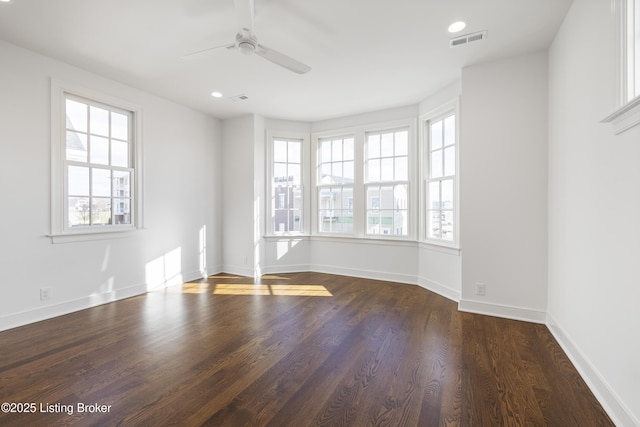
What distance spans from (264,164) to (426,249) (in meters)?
3.12

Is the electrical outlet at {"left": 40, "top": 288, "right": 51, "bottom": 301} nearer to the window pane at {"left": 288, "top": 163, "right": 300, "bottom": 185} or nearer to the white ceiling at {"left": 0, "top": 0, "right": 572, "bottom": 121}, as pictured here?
the white ceiling at {"left": 0, "top": 0, "right": 572, "bottom": 121}

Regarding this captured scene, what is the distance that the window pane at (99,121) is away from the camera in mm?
3645

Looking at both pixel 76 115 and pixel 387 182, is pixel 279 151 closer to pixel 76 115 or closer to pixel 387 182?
pixel 387 182

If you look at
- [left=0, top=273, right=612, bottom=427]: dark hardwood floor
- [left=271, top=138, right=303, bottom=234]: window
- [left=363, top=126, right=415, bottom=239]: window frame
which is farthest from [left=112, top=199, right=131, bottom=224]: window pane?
[left=363, top=126, right=415, bottom=239]: window frame

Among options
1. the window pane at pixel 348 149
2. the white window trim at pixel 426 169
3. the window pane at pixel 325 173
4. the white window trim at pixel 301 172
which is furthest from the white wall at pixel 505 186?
the white window trim at pixel 301 172

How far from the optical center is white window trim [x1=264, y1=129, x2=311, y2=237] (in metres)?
5.37

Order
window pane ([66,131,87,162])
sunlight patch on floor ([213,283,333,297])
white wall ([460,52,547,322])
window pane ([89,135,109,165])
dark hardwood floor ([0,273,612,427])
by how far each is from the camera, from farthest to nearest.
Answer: sunlight patch on floor ([213,283,333,297])
window pane ([89,135,109,165])
window pane ([66,131,87,162])
white wall ([460,52,547,322])
dark hardwood floor ([0,273,612,427])

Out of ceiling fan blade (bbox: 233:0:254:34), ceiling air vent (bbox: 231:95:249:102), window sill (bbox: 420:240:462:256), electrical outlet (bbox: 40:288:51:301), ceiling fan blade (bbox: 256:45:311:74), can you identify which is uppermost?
ceiling air vent (bbox: 231:95:249:102)

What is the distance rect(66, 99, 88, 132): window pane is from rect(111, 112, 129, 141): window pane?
0.32 meters

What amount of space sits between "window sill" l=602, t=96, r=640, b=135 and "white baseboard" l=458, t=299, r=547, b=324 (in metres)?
2.09

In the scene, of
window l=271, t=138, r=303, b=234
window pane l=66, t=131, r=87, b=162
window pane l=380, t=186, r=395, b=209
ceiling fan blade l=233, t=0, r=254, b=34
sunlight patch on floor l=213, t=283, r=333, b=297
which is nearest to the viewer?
ceiling fan blade l=233, t=0, r=254, b=34

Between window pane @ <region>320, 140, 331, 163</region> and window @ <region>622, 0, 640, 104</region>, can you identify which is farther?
window pane @ <region>320, 140, 331, 163</region>

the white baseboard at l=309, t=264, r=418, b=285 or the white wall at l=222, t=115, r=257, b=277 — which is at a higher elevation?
the white wall at l=222, t=115, r=257, b=277

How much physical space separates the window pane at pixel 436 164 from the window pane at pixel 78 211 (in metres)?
4.60
